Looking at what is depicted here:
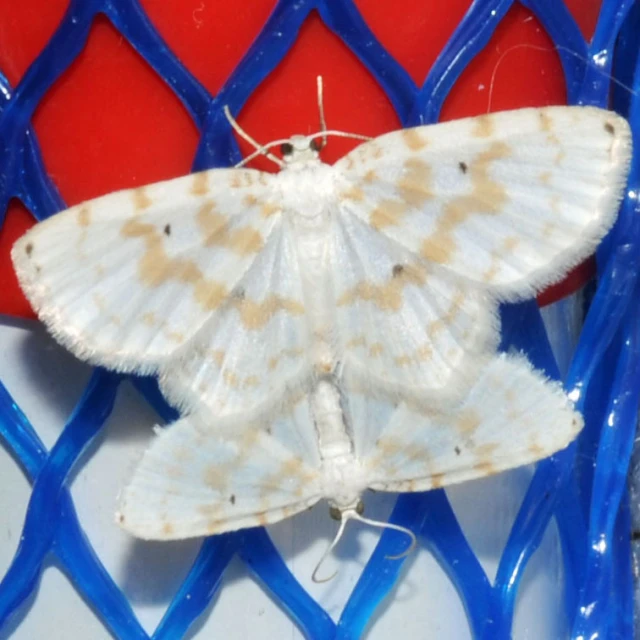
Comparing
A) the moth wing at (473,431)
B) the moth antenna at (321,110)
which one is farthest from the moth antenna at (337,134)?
the moth wing at (473,431)

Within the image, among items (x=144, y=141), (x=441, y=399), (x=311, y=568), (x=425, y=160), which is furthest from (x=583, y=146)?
(x=311, y=568)

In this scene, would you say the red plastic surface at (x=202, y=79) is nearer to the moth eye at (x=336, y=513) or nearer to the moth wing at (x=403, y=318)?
the moth wing at (x=403, y=318)

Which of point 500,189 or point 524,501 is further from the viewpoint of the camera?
point 524,501

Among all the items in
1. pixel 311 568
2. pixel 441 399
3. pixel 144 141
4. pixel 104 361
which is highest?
pixel 144 141

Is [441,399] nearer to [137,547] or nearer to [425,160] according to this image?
[425,160]

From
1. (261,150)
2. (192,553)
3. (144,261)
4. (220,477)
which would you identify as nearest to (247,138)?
(261,150)

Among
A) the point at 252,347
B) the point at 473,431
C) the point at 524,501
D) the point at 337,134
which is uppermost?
the point at 337,134

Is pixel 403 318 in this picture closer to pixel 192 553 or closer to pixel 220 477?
pixel 220 477
